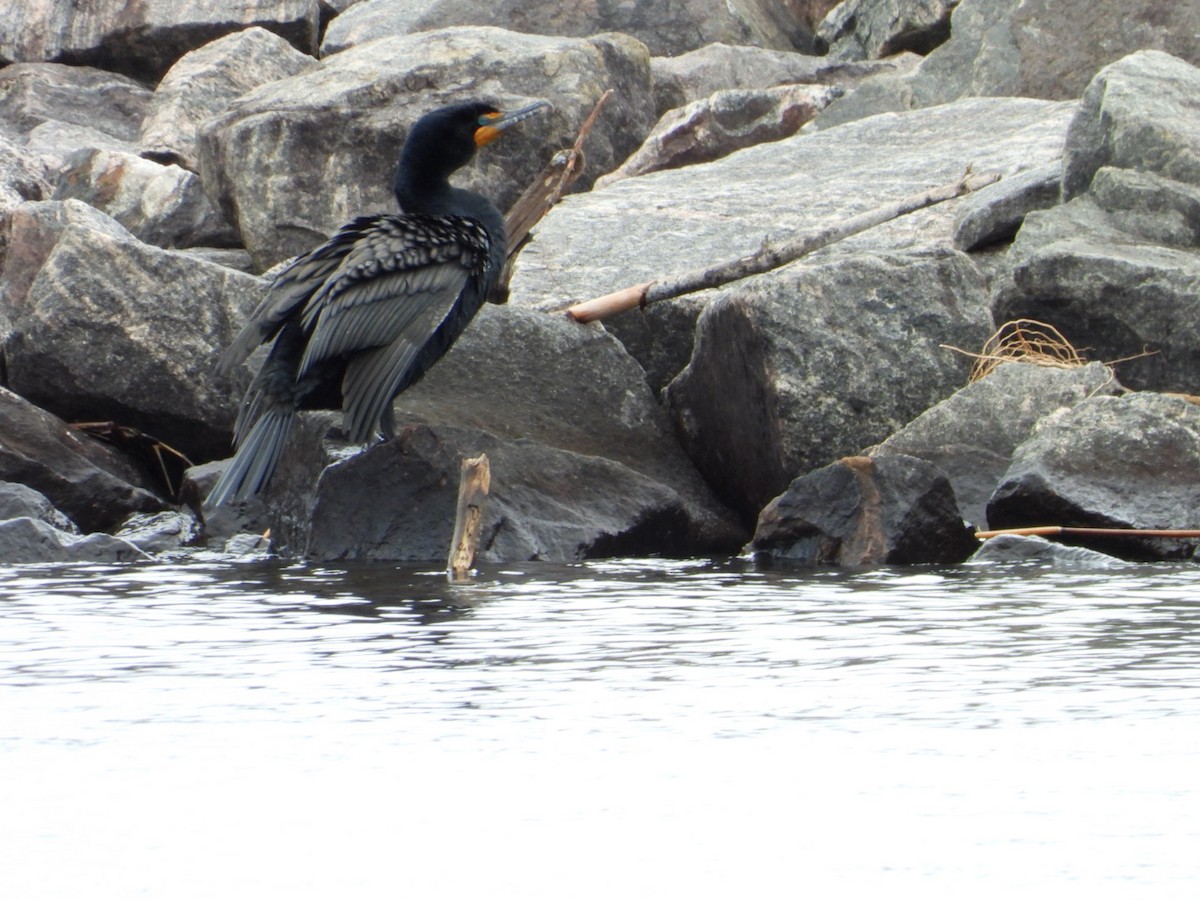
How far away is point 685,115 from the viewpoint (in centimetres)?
1369

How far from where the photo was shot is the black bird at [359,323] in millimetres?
7105

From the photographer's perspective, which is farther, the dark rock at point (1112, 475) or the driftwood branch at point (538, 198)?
the driftwood branch at point (538, 198)

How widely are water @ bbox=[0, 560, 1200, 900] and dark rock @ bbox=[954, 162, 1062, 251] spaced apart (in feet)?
13.0

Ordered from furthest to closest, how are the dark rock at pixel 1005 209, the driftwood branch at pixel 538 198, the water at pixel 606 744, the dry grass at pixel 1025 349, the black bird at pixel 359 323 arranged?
the driftwood branch at pixel 538 198 → the dark rock at pixel 1005 209 → the dry grass at pixel 1025 349 → the black bird at pixel 359 323 → the water at pixel 606 744

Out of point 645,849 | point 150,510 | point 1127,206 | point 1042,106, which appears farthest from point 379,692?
point 1042,106

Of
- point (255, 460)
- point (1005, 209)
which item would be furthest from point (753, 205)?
point (255, 460)

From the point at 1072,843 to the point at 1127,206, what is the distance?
6.64 metres

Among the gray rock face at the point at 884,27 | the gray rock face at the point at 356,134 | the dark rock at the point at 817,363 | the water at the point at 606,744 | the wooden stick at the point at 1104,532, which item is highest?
the gray rock face at the point at 884,27

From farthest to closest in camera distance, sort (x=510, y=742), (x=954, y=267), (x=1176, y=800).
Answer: (x=954, y=267), (x=510, y=742), (x=1176, y=800)

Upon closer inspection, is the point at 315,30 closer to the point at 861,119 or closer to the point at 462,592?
the point at 861,119

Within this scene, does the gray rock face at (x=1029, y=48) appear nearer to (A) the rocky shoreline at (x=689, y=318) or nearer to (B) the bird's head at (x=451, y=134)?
(A) the rocky shoreline at (x=689, y=318)

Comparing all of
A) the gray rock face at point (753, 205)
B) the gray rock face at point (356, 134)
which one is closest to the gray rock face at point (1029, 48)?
the gray rock face at point (753, 205)

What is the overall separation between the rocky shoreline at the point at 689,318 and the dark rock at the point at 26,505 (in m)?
0.02

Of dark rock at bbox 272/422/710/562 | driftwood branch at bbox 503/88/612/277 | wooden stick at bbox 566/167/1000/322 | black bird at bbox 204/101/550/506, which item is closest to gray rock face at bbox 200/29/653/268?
driftwood branch at bbox 503/88/612/277
